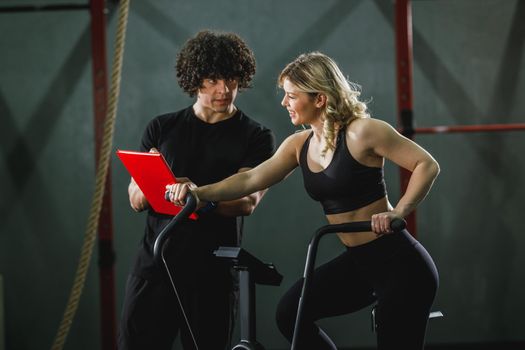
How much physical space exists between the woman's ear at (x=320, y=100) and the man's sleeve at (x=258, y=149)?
314 millimetres

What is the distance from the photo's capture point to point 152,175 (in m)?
2.33

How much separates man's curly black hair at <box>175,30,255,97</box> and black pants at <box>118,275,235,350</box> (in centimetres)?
79

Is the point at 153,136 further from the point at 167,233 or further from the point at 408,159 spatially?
the point at 408,159

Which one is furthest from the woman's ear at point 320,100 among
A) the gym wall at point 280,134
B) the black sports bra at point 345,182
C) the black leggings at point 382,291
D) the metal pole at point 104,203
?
the gym wall at point 280,134

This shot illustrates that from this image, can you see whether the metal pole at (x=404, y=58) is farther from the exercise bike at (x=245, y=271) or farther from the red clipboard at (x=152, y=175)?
the exercise bike at (x=245, y=271)

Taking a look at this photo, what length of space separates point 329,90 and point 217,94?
0.45 m

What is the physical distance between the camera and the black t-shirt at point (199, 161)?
2.49 meters

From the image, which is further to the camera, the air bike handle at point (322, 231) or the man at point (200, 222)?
the man at point (200, 222)

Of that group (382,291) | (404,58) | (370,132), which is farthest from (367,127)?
(404,58)

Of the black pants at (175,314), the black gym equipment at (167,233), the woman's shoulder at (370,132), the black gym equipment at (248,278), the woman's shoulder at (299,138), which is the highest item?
the woman's shoulder at (370,132)

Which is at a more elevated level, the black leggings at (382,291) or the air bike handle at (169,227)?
the air bike handle at (169,227)

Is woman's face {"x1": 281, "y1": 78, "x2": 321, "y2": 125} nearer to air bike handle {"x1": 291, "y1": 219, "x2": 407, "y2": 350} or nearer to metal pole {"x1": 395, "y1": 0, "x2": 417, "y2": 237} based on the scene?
air bike handle {"x1": 291, "y1": 219, "x2": 407, "y2": 350}

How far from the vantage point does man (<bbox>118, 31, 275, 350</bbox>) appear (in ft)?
8.11

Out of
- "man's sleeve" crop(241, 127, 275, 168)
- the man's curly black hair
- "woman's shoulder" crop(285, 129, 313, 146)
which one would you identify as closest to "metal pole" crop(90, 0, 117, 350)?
the man's curly black hair
